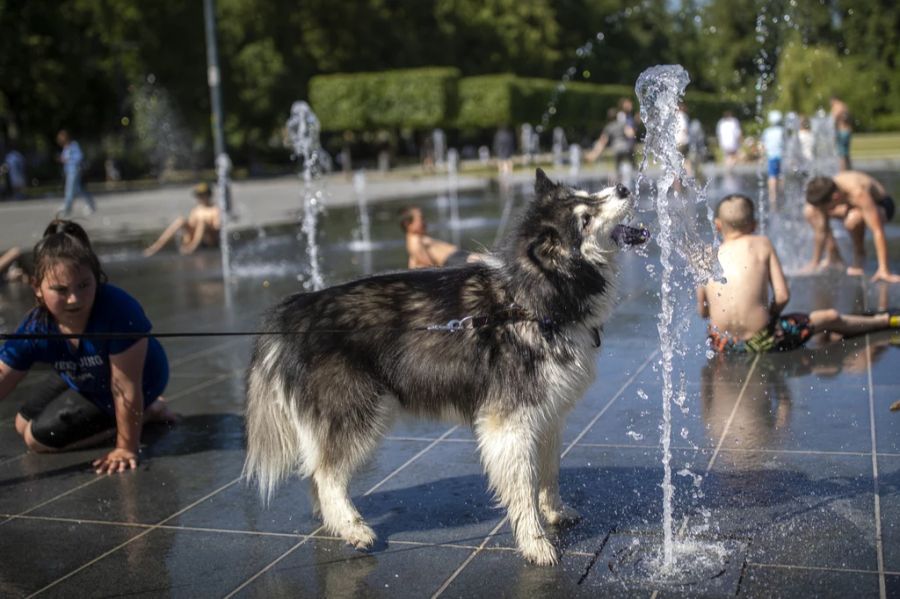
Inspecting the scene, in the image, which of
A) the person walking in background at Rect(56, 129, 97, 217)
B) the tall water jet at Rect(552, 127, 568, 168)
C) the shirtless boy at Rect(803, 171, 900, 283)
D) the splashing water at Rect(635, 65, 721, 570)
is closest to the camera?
the splashing water at Rect(635, 65, 721, 570)

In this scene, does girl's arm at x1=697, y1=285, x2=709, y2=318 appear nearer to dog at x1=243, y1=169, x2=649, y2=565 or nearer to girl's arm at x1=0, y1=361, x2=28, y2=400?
dog at x1=243, y1=169, x2=649, y2=565

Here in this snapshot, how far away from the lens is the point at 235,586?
427cm

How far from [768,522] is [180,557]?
2637 mm

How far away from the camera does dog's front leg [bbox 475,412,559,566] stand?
427 centimetres

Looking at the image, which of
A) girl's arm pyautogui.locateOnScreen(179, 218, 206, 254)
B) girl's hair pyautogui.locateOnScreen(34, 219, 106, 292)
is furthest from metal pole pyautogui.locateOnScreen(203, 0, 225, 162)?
girl's hair pyautogui.locateOnScreen(34, 219, 106, 292)

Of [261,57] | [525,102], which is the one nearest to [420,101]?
[525,102]

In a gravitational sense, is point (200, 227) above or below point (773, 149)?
below

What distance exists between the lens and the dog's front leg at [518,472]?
4.27m

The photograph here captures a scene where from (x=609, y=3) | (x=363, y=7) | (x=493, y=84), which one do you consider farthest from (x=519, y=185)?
(x=609, y=3)

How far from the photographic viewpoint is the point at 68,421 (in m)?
6.20

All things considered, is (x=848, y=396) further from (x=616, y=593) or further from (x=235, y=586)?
(x=235, y=586)

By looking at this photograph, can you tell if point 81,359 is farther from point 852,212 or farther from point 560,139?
point 560,139

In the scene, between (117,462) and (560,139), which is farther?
(560,139)

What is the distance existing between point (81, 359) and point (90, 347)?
0.10 meters
